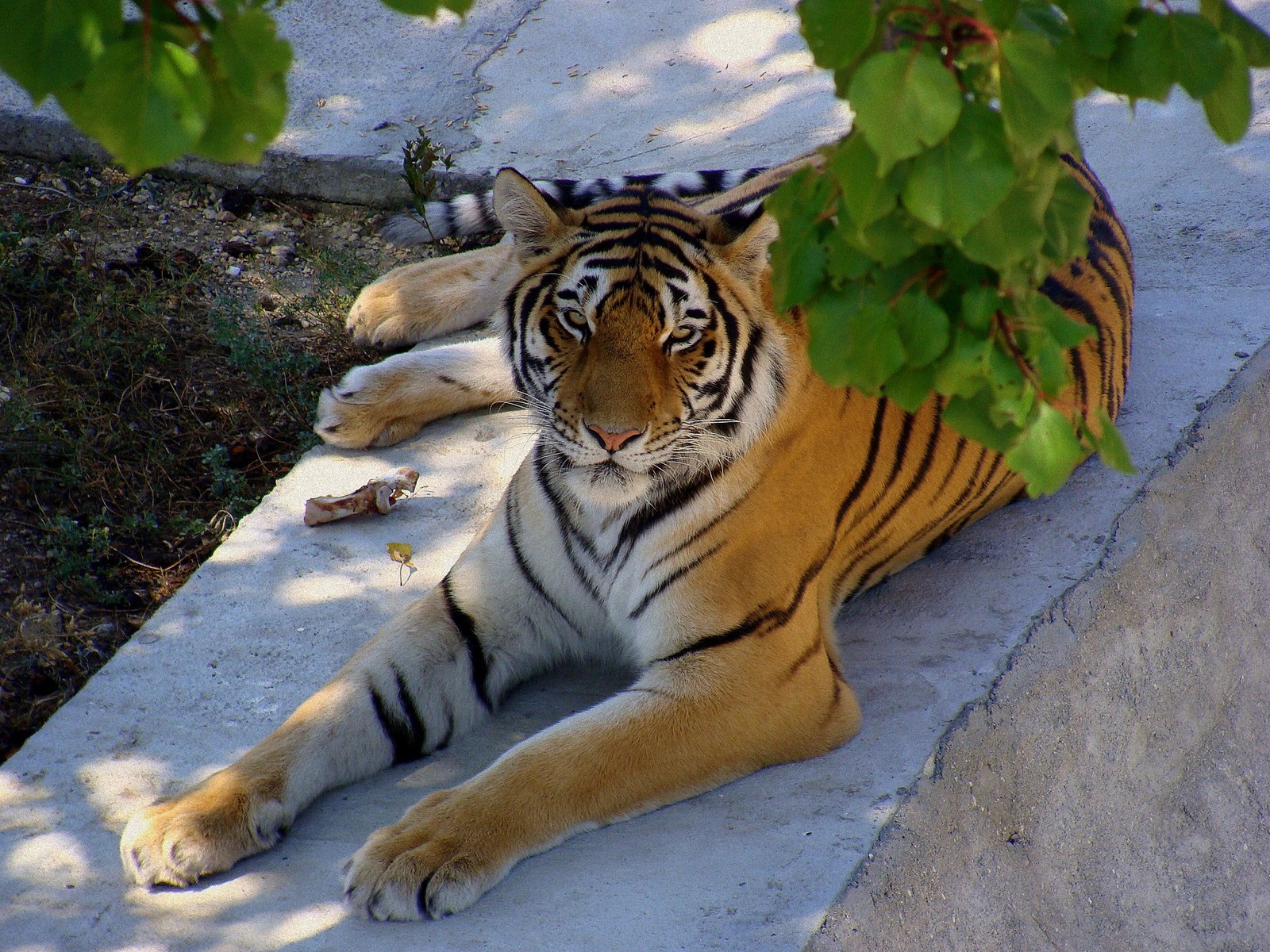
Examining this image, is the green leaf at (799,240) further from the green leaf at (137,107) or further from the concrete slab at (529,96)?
the concrete slab at (529,96)

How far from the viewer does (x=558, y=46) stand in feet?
17.9

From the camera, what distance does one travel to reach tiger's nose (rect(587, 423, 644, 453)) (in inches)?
85.6

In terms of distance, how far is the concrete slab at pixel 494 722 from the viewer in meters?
1.98

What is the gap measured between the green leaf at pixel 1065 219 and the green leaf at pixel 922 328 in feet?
0.34

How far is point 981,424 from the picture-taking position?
111 centimetres

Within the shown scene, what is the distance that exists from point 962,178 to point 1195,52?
210 millimetres

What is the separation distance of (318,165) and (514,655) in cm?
280

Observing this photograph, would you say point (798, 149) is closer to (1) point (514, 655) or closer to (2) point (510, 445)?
(2) point (510, 445)

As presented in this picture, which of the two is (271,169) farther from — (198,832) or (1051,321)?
(1051,321)

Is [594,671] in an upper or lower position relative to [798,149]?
lower

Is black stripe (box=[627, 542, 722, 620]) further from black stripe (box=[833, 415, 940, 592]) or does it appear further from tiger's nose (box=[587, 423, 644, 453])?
black stripe (box=[833, 415, 940, 592])

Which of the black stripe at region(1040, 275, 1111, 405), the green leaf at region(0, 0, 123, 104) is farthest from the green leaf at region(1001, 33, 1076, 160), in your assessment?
the black stripe at region(1040, 275, 1111, 405)

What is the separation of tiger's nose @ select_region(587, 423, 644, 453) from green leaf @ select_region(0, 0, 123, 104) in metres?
1.38

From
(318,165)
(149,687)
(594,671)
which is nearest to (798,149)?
(318,165)
